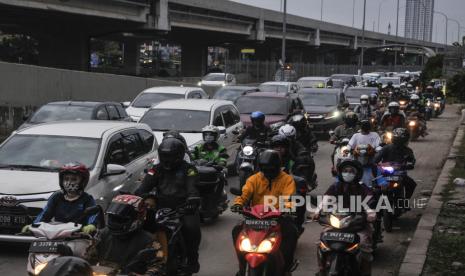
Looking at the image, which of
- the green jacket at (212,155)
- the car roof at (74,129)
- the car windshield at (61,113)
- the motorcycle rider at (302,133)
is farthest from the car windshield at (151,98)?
the car roof at (74,129)

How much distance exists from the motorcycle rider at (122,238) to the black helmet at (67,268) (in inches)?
64.0

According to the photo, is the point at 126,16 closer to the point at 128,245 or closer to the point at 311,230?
the point at 311,230

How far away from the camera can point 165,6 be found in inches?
1959

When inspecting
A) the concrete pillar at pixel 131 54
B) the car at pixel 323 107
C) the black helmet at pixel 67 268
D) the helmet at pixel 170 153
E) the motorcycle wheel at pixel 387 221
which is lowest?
the motorcycle wheel at pixel 387 221

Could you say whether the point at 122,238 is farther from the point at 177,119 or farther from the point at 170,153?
the point at 177,119

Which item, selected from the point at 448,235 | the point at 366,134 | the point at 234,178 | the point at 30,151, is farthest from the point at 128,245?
the point at 234,178

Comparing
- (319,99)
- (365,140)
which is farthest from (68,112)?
(319,99)

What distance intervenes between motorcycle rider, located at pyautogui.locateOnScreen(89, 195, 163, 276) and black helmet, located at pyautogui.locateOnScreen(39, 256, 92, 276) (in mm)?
1625

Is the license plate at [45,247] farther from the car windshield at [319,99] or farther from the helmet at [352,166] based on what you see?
the car windshield at [319,99]

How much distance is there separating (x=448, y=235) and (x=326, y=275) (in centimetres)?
363

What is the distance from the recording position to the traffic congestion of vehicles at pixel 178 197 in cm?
560

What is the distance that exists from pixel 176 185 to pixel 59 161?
281cm

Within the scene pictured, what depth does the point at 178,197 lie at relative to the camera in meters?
7.39

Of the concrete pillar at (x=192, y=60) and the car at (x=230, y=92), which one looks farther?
the concrete pillar at (x=192, y=60)
